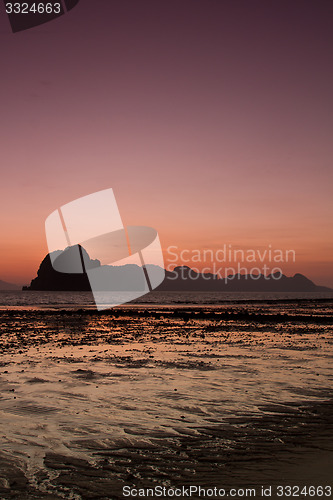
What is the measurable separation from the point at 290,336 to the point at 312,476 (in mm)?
23658

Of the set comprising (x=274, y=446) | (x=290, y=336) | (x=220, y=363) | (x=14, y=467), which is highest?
(x=14, y=467)

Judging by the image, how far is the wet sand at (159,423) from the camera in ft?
21.2

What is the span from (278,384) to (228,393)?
2.20 m

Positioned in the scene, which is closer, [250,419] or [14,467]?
[14,467]

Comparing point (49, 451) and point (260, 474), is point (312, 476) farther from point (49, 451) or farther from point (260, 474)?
point (49, 451)

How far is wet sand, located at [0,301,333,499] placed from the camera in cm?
645

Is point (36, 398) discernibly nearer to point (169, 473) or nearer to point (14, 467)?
point (14, 467)

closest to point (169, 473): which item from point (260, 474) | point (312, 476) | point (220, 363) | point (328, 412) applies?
point (260, 474)

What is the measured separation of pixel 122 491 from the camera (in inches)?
237

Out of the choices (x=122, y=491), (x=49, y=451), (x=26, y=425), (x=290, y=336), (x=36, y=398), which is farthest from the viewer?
(x=290, y=336)

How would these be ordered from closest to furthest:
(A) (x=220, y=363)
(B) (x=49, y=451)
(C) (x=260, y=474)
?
(C) (x=260, y=474) < (B) (x=49, y=451) < (A) (x=220, y=363)

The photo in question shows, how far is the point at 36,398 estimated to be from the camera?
11.1m

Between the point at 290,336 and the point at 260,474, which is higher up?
the point at 260,474

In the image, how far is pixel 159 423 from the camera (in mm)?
9133
